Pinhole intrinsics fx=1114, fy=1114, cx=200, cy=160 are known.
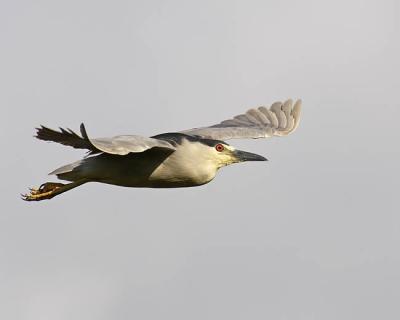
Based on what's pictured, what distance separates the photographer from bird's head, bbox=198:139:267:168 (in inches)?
608

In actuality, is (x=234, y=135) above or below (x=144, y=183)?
above

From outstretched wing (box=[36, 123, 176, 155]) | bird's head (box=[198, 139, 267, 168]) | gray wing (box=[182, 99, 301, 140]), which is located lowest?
outstretched wing (box=[36, 123, 176, 155])

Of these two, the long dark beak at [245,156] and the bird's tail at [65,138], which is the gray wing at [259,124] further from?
the bird's tail at [65,138]

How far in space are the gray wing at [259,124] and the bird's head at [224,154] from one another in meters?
1.53

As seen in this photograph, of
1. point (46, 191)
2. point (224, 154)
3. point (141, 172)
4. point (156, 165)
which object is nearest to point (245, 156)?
point (224, 154)

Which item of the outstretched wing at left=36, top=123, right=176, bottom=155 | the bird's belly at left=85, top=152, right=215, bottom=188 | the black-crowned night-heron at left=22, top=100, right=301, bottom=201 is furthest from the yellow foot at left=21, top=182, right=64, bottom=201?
the outstretched wing at left=36, top=123, right=176, bottom=155

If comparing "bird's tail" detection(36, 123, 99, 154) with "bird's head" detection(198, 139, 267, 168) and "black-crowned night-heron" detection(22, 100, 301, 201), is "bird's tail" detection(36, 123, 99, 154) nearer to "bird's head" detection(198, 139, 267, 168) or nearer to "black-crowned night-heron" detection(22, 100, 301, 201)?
"black-crowned night-heron" detection(22, 100, 301, 201)

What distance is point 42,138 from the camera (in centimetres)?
1317

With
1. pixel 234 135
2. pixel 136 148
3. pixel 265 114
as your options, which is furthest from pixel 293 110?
pixel 136 148

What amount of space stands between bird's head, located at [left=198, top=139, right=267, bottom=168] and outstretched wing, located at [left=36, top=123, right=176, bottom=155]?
1782 mm

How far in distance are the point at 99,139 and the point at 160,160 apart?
1671mm

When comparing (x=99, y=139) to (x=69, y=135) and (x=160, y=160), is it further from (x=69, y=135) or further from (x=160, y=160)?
(x=160, y=160)

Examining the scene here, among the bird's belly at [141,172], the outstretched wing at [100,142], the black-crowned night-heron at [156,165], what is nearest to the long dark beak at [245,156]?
the black-crowned night-heron at [156,165]

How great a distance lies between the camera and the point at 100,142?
1305cm
